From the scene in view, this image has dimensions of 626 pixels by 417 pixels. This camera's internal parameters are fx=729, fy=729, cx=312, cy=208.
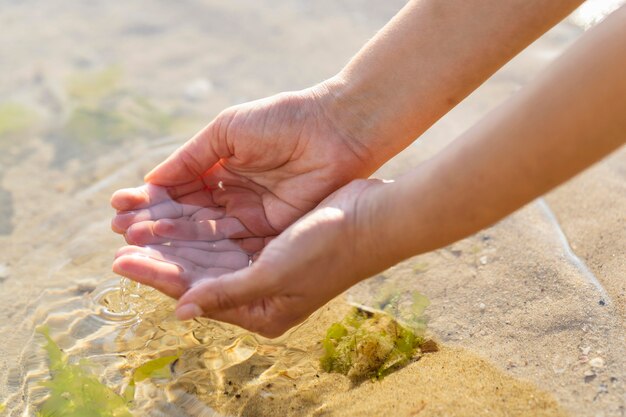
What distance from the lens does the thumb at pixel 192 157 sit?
289 cm

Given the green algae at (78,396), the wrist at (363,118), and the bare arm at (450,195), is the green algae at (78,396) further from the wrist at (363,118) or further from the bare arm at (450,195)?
the wrist at (363,118)

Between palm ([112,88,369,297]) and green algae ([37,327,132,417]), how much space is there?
55 cm

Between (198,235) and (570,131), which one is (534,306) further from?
(198,235)

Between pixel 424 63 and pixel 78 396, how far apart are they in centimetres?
175

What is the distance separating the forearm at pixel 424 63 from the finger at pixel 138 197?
0.76 metres

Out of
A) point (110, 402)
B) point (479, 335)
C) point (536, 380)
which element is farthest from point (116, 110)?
point (536, 380)

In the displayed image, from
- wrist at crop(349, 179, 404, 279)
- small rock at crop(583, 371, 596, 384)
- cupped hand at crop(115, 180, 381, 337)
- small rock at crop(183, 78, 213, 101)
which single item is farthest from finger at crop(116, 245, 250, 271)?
small rock at crop(183, 78, 213, 101)

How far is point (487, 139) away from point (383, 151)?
898 mm

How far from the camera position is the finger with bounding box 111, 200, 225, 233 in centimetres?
277

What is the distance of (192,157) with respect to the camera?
2922 millimetres

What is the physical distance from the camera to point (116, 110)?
4.22 meters

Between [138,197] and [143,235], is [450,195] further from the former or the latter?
[138,197]

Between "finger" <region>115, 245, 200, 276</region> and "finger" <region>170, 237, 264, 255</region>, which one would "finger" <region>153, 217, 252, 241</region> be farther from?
"finger" <region>115, 245, 200, 276</region>

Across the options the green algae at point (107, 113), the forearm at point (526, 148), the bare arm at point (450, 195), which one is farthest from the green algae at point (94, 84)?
the forearm at point (526, 148)
